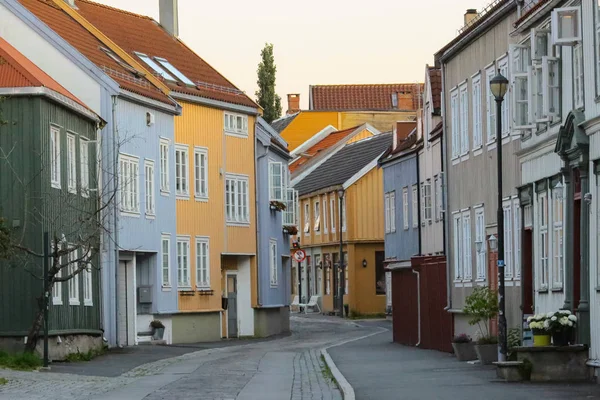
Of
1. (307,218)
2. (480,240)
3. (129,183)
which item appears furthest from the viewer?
(307,218)

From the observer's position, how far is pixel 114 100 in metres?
38.0

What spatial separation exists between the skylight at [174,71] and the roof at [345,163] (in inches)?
937

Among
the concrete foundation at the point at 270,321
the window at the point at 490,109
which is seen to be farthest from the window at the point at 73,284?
the concrete foundation at the point at 270,321

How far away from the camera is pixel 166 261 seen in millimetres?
43344

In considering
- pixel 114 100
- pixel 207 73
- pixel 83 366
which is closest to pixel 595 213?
pixel 83 366

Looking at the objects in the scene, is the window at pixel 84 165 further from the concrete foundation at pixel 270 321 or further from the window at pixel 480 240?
the concrete foundation at pixel 270 321

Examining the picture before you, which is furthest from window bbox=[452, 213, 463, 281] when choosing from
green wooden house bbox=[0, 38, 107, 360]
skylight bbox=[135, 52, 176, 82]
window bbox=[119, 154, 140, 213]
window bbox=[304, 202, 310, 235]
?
window bbox=[304, 202, 310, 235]

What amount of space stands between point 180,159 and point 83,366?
49.5ft

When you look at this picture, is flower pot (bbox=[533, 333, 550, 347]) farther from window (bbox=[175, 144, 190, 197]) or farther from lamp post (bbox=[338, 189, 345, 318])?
lamp post (bbox=[338, 189, 345, 318])

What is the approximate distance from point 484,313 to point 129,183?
44.2 feet

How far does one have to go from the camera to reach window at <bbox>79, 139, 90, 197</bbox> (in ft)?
116

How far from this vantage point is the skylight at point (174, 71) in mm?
46031

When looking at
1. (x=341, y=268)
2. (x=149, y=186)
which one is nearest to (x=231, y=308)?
(x=149, y=186)

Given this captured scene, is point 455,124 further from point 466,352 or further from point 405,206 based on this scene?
point 405,206
